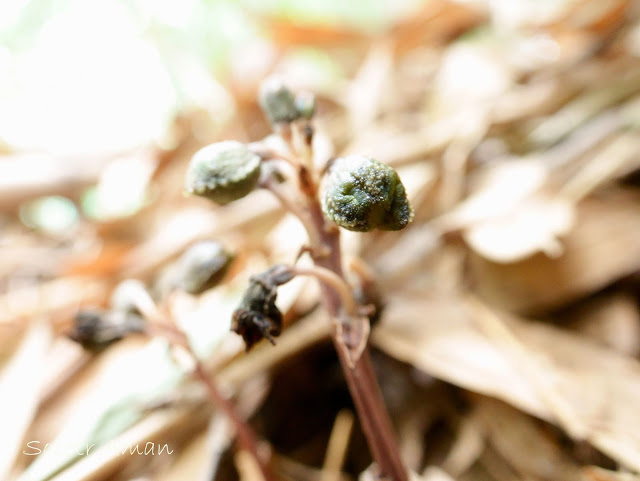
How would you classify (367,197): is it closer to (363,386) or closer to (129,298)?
(363,386)

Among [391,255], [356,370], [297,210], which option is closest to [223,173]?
[297,210]

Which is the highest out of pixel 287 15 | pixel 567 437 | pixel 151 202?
pixel 287 15

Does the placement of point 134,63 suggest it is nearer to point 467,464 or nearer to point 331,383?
point 331,383

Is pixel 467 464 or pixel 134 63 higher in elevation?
pixel 134 63

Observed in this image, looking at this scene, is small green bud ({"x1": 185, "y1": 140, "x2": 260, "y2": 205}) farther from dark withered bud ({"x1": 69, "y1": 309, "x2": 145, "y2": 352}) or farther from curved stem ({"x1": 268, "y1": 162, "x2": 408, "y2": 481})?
dark withered bud ({"x1": 69, "y1": 309, "x2": 145, "y2": 352})

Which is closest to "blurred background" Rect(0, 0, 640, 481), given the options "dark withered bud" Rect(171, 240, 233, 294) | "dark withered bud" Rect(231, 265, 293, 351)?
"dark withered bud" Rect(171, 240, 233, 294)

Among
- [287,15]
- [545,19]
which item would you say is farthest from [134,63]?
[545,19]

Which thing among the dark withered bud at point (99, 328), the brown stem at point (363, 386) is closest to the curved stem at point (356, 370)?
the brown stem at point (363, 386)
